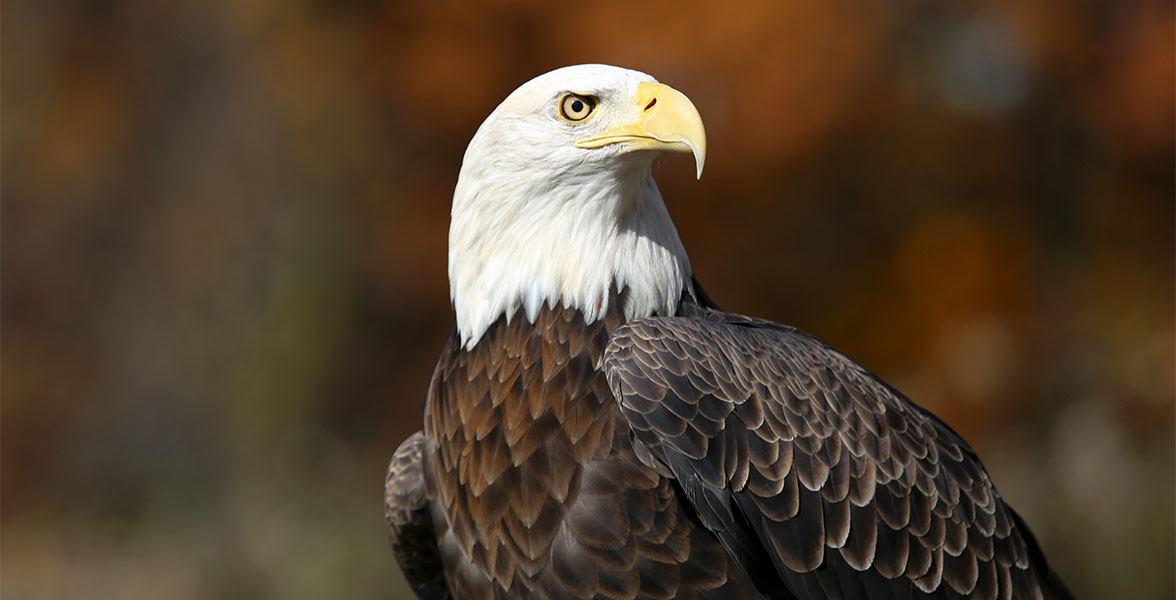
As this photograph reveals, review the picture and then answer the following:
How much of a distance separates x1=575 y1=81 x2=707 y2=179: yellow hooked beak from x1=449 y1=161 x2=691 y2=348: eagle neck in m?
0.09

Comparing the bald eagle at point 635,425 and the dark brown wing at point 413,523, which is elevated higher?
the bald eagle at point 635,425

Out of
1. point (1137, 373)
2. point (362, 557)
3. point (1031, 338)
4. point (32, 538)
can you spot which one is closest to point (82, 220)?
point (32, 538)

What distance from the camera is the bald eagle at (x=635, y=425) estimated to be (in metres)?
2.54

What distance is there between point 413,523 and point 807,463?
1.34 metres

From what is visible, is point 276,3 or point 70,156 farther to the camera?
point 70,156

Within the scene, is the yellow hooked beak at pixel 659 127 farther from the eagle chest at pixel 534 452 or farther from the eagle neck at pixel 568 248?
the eagle chest at pixel 534 452

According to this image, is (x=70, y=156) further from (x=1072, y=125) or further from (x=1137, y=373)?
(x=1137, y=373)

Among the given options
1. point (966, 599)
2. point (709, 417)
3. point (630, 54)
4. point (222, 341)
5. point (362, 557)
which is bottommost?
point (362, 557)

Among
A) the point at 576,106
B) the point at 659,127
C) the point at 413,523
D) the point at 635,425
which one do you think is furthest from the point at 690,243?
the point at 635,425

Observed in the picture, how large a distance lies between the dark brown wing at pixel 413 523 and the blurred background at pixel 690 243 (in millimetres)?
3763

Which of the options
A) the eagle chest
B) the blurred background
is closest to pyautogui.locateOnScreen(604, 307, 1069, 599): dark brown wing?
the eagle chest

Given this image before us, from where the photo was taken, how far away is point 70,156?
11.5m

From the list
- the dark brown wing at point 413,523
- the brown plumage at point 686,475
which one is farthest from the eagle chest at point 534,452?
the dark brown wing at point 413,523

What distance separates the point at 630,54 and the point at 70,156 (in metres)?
7.37
